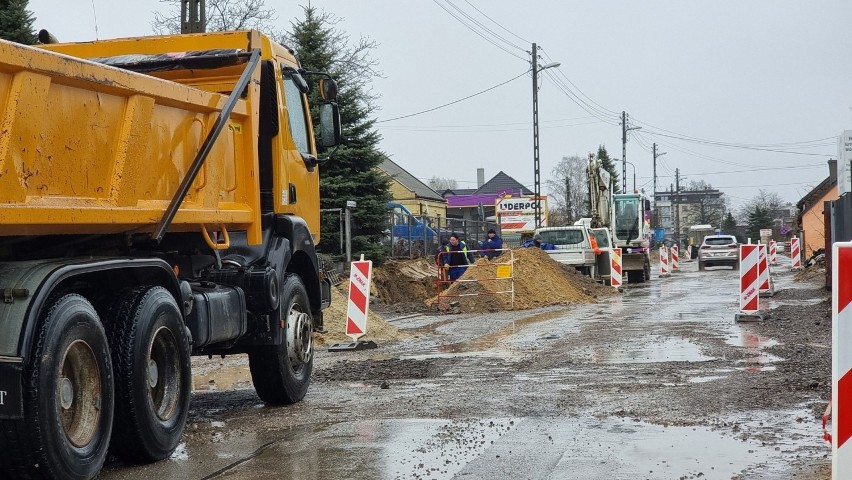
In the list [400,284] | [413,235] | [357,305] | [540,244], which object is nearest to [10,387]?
[357,305]

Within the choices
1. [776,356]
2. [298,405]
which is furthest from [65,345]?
[776,356]

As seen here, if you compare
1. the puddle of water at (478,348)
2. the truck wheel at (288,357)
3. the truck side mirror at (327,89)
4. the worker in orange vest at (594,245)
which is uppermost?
the truck side mirror at (327,89)

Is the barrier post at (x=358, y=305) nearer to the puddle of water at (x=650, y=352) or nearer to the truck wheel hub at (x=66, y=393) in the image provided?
the puddle of water at (x=650, y=352)

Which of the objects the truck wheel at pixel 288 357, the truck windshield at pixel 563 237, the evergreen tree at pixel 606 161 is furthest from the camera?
the evergreen tree at pixel 606 161

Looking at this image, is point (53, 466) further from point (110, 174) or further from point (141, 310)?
point (110, 174)

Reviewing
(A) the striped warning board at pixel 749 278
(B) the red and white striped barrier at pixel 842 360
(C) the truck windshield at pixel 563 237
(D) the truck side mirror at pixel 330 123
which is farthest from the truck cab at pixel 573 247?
(B) the red and white striped barrier at pixel 842 360

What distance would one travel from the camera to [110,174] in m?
5.98

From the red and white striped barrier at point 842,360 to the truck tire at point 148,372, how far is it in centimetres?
392

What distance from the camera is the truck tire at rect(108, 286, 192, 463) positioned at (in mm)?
6066

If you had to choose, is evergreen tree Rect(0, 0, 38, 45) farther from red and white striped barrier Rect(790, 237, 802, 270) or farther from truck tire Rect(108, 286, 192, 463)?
red and white striped barrier Rect(790, 237, 802, 270)

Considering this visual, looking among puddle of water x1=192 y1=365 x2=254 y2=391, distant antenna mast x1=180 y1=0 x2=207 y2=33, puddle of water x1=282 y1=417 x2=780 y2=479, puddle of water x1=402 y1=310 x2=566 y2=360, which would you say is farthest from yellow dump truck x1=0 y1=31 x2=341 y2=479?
distant antenna mast x1=180 y1=0 x2=207 y2=33

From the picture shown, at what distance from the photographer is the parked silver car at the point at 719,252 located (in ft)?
151

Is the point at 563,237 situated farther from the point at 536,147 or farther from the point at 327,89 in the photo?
the point at 327,89

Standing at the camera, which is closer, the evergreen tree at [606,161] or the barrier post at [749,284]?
the barrier post at [749,284]
